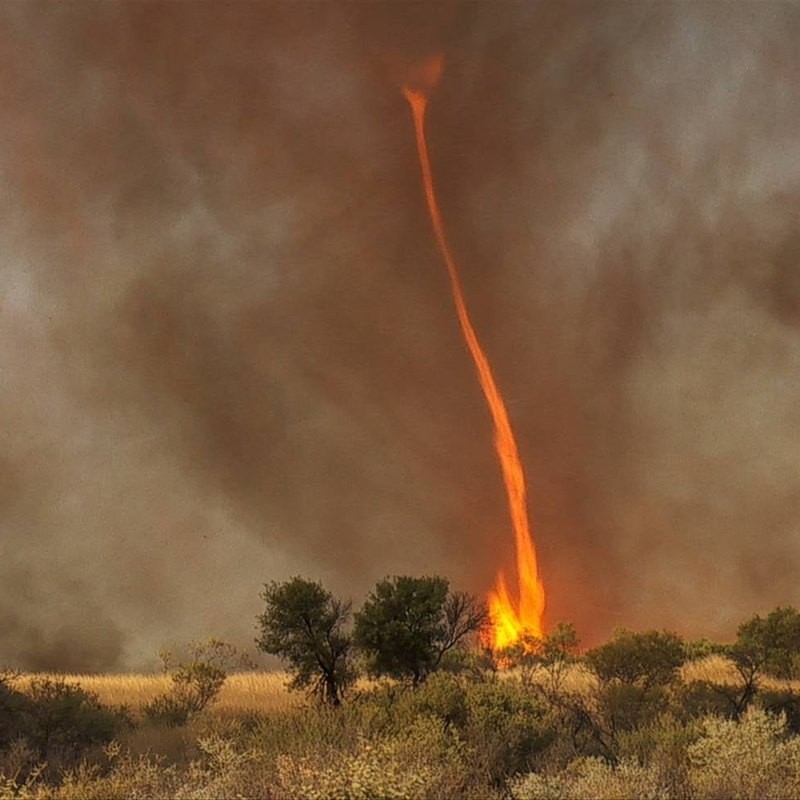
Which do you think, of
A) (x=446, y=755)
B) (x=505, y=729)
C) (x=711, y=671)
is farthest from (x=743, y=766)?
(x=711, y=671)

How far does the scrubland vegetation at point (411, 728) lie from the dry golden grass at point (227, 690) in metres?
0.27

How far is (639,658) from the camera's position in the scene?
40.3 meters

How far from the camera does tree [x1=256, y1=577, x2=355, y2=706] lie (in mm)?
34156

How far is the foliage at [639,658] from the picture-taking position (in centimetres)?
4000

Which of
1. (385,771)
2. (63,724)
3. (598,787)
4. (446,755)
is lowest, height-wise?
(598,787)

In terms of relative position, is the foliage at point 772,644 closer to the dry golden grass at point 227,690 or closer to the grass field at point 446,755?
the grass field at point 446,755

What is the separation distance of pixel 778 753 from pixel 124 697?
105 ft

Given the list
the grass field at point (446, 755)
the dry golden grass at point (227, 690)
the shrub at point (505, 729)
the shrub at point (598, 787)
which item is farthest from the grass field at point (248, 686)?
the shrub at point (598, 787)

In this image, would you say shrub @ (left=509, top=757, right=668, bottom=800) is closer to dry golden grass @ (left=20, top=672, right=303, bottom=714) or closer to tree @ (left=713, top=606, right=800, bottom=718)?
dry golden grass @ (left=20, top=672, right=303, bottom=714)

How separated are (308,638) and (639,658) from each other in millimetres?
16217

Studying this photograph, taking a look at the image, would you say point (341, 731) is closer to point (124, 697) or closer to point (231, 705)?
point (231, 705)

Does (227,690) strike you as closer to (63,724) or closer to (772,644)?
(63,724)

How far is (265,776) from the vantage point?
1568 centimetres

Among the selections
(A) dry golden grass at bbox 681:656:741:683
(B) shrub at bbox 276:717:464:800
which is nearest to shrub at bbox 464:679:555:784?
(B) shrub at bbox 276:717:464:800
